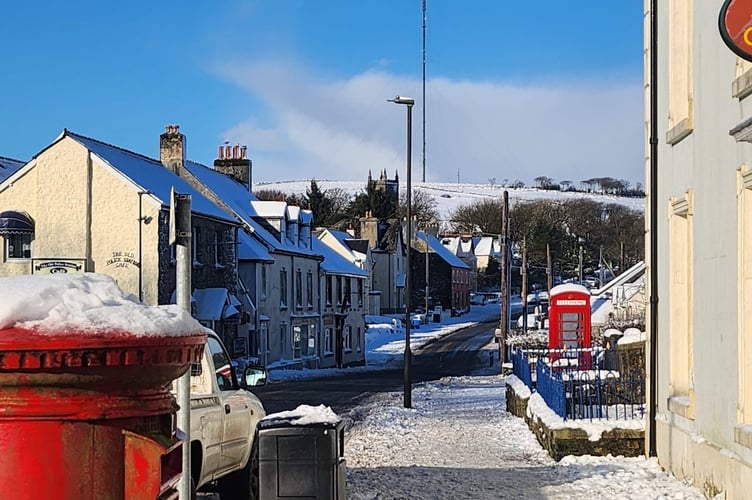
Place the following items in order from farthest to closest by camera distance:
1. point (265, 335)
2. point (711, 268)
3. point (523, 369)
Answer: point (265, 335), point (523, 369), point (711, 268)

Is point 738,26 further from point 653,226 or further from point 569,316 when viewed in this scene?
point 569,316

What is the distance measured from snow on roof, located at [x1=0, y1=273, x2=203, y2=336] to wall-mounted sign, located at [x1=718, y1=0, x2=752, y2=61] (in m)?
5.60

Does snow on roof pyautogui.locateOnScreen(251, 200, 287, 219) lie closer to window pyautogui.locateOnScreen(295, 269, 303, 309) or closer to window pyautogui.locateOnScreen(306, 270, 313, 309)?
window pyautogui.locateOnScreen(295, 269, 303, 309)

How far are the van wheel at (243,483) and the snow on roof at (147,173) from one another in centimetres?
2101

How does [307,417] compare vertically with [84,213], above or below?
below

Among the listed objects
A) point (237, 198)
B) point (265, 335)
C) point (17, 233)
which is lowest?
point (265, 335)

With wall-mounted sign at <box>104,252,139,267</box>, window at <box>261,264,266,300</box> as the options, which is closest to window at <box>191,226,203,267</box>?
wall-mounted sign at <box>104,252,139,267</box>

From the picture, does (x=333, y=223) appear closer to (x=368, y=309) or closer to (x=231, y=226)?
(x=368, y=309)

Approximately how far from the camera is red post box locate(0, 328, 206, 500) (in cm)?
212

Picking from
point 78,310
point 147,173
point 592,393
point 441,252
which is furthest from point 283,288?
point 441,252

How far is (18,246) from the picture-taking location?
3331 cm

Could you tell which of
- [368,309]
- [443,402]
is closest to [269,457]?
[443,402]

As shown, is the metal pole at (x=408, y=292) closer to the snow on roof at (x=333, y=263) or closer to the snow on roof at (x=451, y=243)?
the snow on roof at (x=333, y=263)

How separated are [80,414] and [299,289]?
46.2 m
